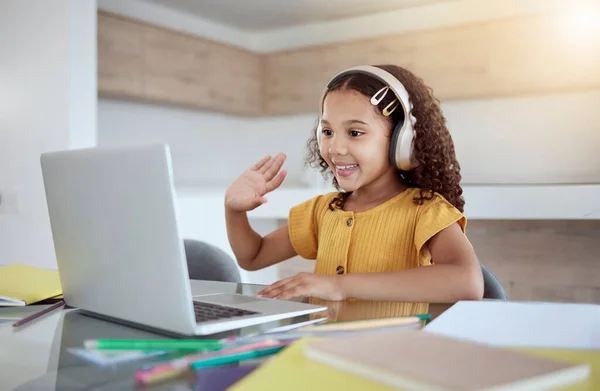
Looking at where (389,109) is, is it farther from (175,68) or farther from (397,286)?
(175,68)

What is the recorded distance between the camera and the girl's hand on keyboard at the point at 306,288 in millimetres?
971

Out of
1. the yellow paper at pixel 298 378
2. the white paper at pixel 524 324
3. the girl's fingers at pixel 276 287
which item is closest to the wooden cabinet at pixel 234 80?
the girl's fingers at pixel 276 287

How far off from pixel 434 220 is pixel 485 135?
2.61 meters

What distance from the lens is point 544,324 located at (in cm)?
72

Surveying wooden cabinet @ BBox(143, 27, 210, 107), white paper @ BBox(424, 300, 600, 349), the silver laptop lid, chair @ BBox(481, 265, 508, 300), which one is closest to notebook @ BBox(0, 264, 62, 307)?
the silver laptop lid

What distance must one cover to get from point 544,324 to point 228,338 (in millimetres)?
358

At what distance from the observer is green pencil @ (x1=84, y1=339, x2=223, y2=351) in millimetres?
594

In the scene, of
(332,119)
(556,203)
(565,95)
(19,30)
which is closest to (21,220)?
(19,30)

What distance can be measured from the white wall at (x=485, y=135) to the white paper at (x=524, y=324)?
9.32 feet

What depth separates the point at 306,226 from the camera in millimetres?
1530

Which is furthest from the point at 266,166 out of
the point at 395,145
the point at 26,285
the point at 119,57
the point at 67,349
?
the point at 119,57

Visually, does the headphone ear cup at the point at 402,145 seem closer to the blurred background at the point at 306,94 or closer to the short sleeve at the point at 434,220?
the short sleeve at the point at 434,220

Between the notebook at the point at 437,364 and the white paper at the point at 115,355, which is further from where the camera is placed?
the white paper at the point at 115,355

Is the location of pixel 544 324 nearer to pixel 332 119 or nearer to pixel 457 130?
pixel 332 119
